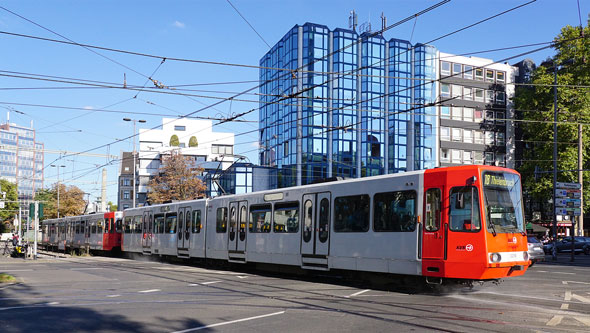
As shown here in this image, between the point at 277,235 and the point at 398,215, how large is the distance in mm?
5730

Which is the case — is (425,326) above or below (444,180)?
below

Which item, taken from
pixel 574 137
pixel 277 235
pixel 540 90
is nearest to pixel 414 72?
pixel 540 90

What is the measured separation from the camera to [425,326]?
29.2 ft

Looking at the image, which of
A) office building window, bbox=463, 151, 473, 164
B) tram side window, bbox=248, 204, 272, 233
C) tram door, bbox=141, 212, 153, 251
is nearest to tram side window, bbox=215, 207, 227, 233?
tram side window, bbox=248, 204, 272, 233

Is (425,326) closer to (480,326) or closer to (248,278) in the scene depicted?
(480,326)

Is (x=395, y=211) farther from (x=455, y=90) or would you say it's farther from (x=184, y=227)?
(x=455, y=90)

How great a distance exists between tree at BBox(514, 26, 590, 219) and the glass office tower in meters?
9.62

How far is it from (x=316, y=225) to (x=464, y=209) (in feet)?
17.9

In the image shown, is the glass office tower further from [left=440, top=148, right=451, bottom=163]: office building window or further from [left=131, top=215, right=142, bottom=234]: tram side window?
[left=131, top=215, right=142, bottom=234]: tram side window

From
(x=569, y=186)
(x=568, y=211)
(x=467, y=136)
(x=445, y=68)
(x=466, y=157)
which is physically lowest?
(x=568, y=211)

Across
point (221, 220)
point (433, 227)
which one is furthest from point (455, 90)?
point (433, 227)

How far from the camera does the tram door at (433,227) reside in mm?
13353

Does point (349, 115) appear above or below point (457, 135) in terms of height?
above

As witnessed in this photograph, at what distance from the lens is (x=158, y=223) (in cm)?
2944
